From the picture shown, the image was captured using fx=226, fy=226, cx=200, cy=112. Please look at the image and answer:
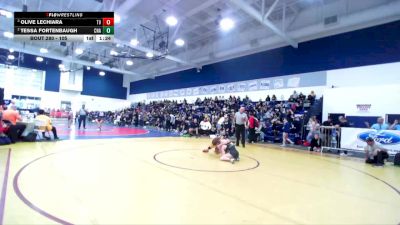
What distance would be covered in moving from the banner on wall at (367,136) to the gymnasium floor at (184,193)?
8.19 feet

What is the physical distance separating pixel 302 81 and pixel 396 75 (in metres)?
4.15

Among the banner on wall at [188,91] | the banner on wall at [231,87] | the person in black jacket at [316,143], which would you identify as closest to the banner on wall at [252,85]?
the banner on wall at [231,87]

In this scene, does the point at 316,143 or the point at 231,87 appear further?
the point at 231,87

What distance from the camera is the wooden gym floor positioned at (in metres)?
2.55

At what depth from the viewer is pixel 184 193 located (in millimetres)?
3312

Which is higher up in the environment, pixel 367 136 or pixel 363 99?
pixel 363 99

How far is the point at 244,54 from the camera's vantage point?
16156 mm

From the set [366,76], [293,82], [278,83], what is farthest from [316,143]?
[278,83]

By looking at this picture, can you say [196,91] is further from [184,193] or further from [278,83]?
[184,193]

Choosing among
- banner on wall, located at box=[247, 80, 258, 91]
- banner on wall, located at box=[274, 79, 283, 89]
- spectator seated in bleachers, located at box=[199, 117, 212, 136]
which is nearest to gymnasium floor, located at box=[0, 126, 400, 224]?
spectator seated in bleachers, located at box=[199, 117, 212, 136]

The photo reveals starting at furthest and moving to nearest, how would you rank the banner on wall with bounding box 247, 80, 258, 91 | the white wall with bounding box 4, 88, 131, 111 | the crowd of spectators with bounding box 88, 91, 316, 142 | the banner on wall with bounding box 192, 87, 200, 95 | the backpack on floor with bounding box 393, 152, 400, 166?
the white wall with bounding box 4, 88, 131, 111 → the banner on wall with bounding box 192, 87, 200, 95 → the banner on wall with bounding box 247, 80, 258, 91 → the crowd of spectators with bounding box 88, 91, 316, 142 → the backpack on floor with bounding box 393, 152, 400, 166

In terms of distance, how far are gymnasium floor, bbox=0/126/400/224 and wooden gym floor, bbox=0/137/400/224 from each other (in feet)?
0.03
